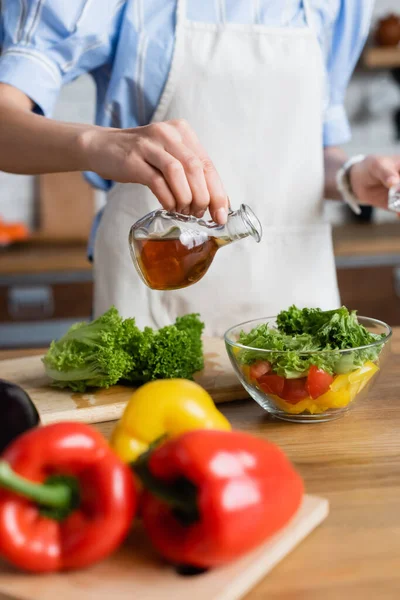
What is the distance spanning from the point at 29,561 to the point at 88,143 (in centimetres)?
72

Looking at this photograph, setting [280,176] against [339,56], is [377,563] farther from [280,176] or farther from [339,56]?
[339,56]

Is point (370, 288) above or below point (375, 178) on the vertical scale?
below

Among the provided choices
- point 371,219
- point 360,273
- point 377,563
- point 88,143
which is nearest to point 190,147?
point 88,143

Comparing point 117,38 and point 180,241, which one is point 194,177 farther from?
point 117,38

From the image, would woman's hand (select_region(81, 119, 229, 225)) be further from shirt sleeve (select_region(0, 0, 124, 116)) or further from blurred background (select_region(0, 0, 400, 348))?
blurred background (select_region(0, 0, 400, 348))

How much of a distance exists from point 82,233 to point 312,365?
2274 mm

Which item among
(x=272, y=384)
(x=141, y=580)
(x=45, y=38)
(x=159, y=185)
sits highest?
(x=45, y=38)

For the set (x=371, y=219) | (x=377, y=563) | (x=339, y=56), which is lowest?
(x=377, y=563)

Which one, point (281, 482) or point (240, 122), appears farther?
point (240, 122)

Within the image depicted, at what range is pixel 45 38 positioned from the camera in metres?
1.52

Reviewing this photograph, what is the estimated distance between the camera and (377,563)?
0.74 m

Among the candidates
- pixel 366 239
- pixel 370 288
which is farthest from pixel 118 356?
pixel 366 239

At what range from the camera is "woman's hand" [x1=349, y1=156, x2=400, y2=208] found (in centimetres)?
158

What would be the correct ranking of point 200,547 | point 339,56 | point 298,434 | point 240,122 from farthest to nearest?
point 339,56
point 240,122
point 298,434
point 200,547
